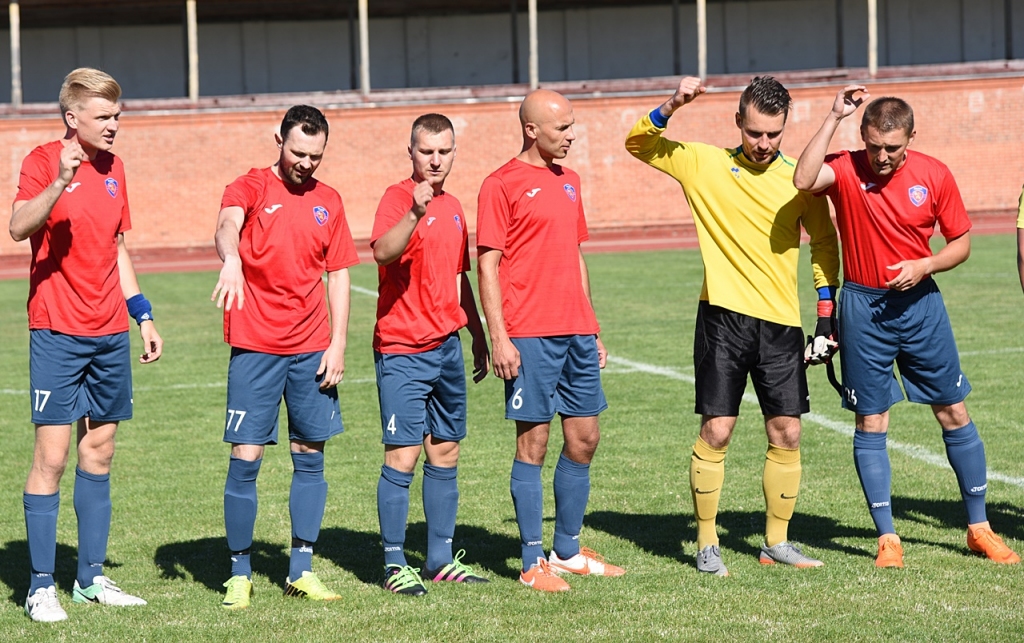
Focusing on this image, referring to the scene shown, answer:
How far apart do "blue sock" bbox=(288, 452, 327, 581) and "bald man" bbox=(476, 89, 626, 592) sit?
895 millimetres

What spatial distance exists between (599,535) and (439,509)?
1.17 meters

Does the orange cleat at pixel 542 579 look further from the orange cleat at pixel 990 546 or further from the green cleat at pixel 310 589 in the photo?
the orange cleat at pixel 990 546

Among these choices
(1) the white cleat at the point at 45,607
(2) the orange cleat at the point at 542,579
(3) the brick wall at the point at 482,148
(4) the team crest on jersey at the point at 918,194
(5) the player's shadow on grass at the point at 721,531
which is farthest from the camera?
(3) the brick wall at the point at 482,148

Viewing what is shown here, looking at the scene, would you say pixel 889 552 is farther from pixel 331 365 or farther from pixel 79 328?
pixel 79 328

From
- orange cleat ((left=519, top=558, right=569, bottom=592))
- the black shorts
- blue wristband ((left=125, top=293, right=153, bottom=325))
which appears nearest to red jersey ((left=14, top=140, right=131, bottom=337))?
blue wristband ((left=125, top=293, right=153, bottom=325))

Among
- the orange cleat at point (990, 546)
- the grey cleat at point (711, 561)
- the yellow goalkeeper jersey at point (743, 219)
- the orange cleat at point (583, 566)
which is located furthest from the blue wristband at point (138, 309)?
the orange cleat at point (990, 546)

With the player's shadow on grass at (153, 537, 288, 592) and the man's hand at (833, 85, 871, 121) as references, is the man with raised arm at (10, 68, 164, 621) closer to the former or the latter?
the player's shadow on grass at (153, 537, 288, 592)

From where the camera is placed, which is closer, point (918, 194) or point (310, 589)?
point (310, 589)

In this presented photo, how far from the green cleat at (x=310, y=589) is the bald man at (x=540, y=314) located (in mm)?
877

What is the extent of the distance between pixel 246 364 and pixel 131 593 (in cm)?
120

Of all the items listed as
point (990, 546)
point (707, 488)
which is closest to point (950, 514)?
point (990, 546)

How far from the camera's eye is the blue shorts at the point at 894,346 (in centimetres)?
578

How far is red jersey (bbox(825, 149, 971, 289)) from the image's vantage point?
5.70 meters

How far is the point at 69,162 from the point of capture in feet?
15.5
